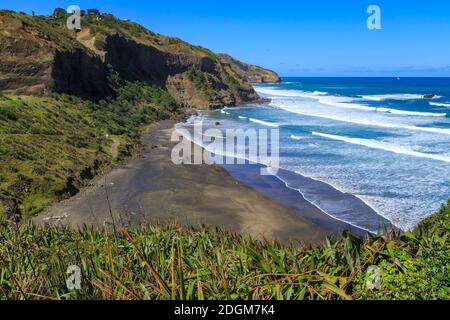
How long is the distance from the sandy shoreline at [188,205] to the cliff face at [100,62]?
15853 millimetres

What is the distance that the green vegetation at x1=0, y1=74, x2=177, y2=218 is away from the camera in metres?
19.8

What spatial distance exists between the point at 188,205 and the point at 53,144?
10835 millimetres

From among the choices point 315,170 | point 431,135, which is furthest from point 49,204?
point 431,135

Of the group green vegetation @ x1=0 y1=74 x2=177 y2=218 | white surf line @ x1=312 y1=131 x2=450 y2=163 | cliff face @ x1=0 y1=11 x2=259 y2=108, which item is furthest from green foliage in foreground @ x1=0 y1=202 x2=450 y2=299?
cliff face @ x1=0 y1=11 x2=259 y2=108

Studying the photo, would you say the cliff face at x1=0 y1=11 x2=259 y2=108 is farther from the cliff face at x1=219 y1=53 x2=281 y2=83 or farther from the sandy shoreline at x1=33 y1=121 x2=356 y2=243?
the cliff face at x1=219 y1=53 x2=281 y2=83

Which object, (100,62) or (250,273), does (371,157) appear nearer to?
(250,273)

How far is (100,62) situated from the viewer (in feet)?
162

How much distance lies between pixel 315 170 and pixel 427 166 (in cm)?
698

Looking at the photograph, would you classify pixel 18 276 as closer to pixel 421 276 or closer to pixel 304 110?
pixel 421 276

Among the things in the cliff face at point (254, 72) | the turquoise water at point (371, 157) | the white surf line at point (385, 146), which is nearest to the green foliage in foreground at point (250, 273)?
the turquoise water at point (371, 157)

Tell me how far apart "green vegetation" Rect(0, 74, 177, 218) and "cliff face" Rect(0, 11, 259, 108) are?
2.64 metres

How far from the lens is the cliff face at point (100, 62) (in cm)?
3647

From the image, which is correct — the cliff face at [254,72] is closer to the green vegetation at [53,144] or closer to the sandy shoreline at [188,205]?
the green vegetation at [53,144]
